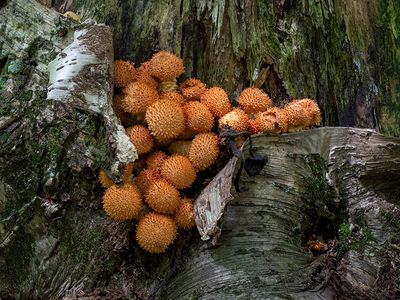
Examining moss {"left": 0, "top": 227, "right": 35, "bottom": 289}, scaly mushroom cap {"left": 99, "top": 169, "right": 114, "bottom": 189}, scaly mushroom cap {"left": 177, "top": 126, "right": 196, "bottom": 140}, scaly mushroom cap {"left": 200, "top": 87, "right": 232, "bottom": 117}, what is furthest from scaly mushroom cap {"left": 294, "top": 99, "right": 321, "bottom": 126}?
moss {"left": 0, "top": 227, "right": 35, "bottom": 289}

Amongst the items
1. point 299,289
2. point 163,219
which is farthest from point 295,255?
point 163,219

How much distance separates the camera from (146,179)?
9.78ft

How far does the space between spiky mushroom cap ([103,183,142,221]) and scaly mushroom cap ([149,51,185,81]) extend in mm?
767

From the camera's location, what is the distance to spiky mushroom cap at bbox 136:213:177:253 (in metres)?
2.85

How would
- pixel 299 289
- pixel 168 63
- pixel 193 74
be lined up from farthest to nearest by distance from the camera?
pixel 193 74, pixel 168 63, pixel 299 289

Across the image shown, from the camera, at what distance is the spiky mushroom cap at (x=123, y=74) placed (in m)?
3.18

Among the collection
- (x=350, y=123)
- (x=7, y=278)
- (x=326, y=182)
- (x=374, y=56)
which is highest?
(x=374, y=56)

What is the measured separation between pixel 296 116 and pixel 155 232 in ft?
3.55

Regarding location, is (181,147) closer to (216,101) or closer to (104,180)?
(216,101)

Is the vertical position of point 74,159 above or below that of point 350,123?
below

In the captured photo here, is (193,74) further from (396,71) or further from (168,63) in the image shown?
(396,71)

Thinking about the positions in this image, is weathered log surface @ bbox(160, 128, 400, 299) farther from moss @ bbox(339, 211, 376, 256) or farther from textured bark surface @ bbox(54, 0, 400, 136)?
textured bark surface @ bbox(54, 0, 400, 136)

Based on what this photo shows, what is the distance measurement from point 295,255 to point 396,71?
2206 mm

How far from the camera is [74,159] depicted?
2873mm
